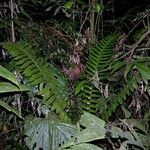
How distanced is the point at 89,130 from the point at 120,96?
0.34 metres

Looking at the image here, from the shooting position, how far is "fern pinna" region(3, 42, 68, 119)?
228 cm

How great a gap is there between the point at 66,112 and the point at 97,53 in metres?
0.51

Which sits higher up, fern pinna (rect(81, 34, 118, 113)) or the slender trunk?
the slender trunk

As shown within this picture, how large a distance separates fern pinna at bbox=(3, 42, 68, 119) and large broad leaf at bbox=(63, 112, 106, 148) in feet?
0.46

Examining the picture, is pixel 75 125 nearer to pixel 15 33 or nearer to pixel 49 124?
pixel 49 124

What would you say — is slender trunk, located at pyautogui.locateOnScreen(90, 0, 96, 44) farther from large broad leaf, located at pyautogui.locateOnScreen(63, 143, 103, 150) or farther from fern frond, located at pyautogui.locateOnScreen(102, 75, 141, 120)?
large broad leaf, located at pyautogui.locateOnScreen(63, 143, 103, 150)

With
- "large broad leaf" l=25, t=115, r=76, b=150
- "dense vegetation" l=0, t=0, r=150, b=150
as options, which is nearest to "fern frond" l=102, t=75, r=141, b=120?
"dense vegetation" l=0, t=0, r=150, b=150

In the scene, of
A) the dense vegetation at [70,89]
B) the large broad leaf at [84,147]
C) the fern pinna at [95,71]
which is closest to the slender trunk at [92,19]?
the dense vegetation at [70,89]

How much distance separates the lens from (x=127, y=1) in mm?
3781

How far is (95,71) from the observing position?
248 cm

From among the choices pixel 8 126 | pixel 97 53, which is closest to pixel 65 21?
pixel 97 53

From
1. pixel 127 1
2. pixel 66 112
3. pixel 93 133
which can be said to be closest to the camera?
pixel 93 133

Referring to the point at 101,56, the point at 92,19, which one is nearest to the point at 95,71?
the point at 101,56

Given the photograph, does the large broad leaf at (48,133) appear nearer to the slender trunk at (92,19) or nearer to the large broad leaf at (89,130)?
the large broad leaf at (89,130)
